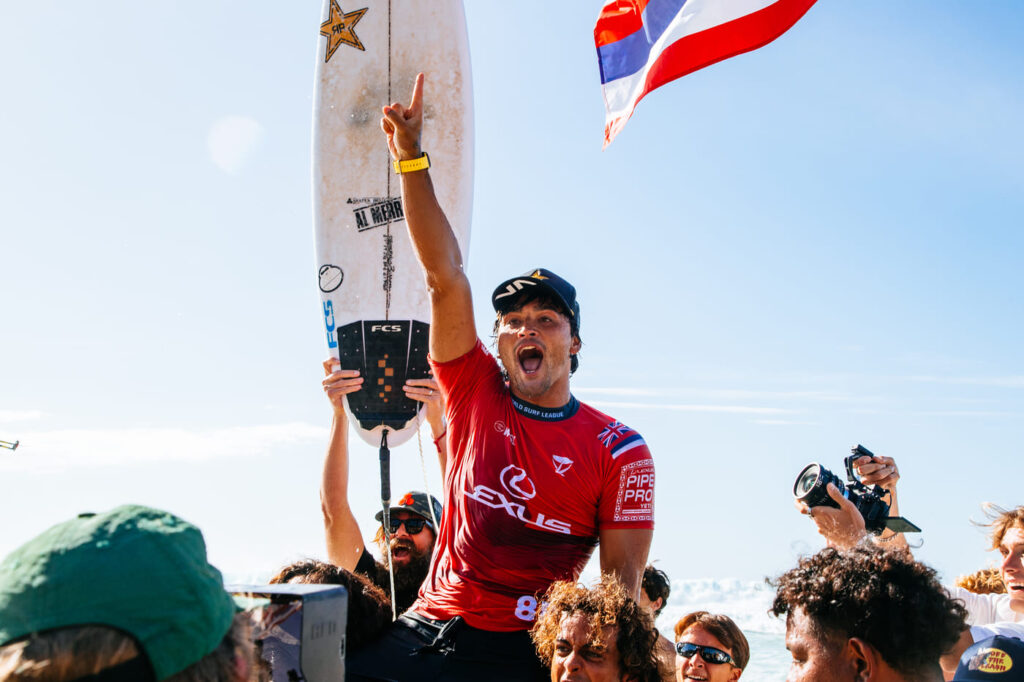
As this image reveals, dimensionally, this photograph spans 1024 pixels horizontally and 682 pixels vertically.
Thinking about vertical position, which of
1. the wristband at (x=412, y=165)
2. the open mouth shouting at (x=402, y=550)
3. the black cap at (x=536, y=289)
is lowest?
the open mouth shouting at (x=402, y=550)

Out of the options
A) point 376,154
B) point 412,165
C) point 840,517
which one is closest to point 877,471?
point 840,517

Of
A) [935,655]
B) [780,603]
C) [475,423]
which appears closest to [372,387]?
[475,423]

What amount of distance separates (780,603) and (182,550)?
1.45 metres

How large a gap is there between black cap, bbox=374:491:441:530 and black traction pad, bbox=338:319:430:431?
348 millimetres

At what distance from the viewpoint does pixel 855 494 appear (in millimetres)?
3076

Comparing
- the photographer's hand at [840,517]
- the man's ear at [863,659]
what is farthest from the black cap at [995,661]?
the photographer's hand at [840,517]

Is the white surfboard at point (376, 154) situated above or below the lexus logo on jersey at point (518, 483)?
above

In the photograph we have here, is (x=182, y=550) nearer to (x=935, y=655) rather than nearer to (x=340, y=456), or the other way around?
(x=935, y=655)

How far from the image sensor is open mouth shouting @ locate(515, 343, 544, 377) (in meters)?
2.82

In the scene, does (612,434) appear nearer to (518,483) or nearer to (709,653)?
(518,483)

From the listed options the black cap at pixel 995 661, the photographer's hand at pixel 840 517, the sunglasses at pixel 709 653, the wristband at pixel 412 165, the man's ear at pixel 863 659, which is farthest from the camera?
the sunglasses at pixel 709 653

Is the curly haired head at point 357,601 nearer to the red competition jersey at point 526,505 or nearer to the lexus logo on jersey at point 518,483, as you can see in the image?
the red competition jersey at point 526,505

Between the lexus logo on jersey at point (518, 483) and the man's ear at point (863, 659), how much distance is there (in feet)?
3.41

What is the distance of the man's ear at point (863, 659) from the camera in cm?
178
